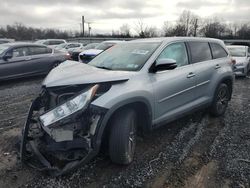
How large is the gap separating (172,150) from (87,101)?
179 centimetres

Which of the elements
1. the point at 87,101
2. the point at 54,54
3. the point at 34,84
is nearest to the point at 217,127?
the point at 87,101

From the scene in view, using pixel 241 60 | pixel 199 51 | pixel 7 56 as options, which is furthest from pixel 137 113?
pixel 241 60

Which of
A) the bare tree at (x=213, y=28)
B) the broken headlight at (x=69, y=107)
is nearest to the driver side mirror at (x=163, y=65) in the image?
the broken headlight at (x=69, y=107)

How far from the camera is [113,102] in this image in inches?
134

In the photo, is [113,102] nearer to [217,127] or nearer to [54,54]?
[217,127]

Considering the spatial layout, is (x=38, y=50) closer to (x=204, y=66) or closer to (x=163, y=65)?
(x=204, y=66)

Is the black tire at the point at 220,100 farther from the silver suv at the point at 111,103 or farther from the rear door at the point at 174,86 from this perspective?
the rear door at the point at 174,86

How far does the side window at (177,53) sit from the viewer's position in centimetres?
456

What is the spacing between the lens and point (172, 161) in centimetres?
403

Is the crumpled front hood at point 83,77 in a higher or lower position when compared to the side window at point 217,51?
lower

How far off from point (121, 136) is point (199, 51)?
9.05 ft

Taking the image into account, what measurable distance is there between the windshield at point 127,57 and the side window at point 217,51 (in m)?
1.82

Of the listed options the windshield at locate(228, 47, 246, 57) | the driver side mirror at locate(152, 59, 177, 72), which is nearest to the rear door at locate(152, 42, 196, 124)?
the driver side mirror at locate(152, 59, 177, 72)

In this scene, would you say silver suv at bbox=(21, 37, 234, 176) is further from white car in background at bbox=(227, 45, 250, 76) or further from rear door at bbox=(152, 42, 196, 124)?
white car in background at bbox=(227, 45, 250, 76)
